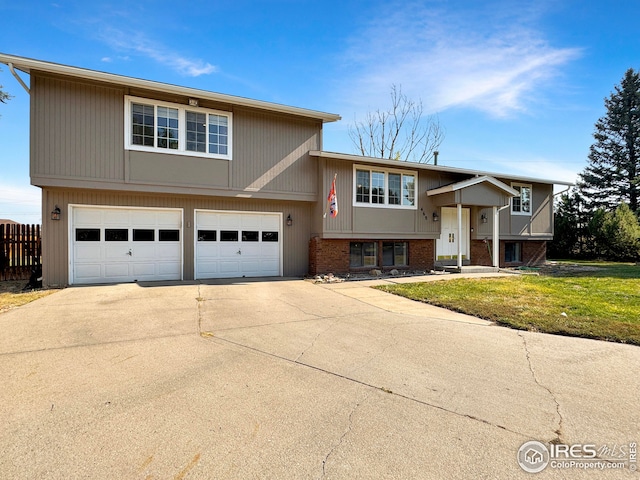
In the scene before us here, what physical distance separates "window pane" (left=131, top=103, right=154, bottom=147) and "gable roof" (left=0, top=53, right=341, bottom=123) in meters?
0.66

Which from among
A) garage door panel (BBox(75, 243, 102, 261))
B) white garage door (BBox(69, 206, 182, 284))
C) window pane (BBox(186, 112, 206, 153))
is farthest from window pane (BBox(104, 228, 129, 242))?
window pane (BBox(186, 112, 206, 153))

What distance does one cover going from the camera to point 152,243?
11312 millimetres

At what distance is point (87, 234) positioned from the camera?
1052 cm

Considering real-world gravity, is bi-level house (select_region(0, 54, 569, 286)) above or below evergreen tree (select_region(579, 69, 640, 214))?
below

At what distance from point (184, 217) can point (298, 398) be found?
31.2 feet

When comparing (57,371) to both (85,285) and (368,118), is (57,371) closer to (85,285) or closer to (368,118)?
(85,285)

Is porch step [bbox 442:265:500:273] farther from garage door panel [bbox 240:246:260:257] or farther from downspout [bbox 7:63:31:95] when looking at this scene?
downspout [bbox 7:63:31:95]

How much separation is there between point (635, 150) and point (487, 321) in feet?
107

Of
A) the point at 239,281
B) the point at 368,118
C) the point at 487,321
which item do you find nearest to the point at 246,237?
the point at 239,281

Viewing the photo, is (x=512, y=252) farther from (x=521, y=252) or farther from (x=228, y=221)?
(x=228, y=221)

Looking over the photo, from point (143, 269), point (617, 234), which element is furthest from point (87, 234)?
point (617, 234)

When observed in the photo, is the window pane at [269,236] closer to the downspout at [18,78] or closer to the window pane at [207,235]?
the window pane at [207,235]

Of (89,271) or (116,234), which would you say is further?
(116,234)

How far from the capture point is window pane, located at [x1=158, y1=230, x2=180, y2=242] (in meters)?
11.4
